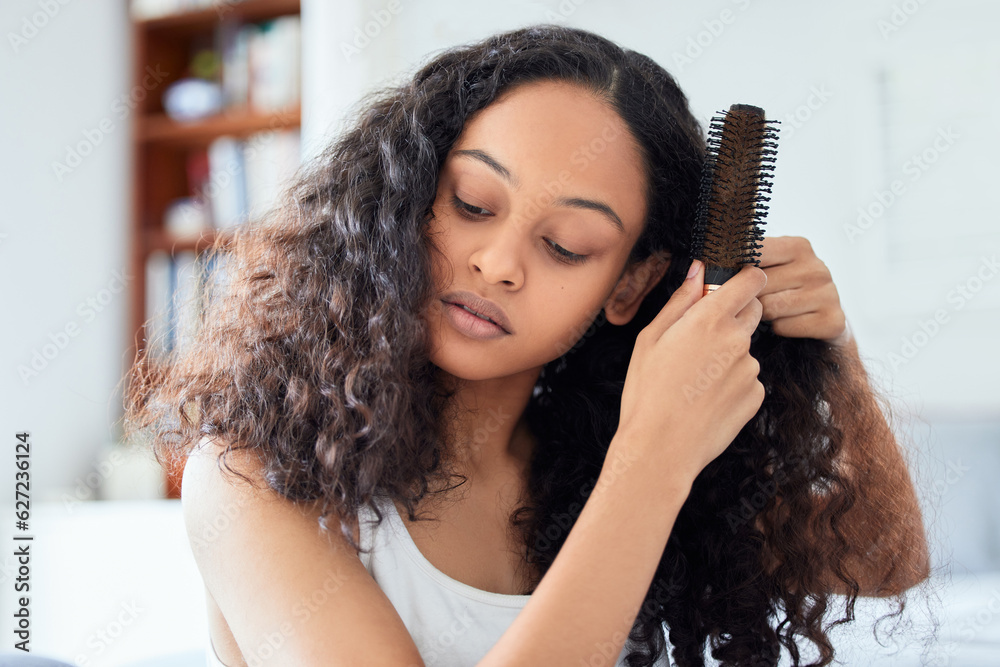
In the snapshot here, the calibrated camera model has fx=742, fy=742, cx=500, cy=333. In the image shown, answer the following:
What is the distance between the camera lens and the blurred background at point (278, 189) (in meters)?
1.59

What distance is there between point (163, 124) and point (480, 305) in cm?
195

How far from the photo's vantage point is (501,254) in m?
0.77

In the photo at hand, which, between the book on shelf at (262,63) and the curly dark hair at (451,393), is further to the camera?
Result: the book on shelf at (262,63)

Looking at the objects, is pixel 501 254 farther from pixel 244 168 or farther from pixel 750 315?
pixel 244 168

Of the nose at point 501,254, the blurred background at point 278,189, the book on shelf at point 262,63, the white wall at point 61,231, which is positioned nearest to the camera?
the nose at point 501,254

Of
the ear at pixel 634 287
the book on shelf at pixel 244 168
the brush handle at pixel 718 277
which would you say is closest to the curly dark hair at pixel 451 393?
the ear at pixel 634 287

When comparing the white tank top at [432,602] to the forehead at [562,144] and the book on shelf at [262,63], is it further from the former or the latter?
the book on shelf at [262,63]

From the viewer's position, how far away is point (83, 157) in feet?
7.05

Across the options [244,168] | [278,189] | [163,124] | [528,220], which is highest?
[528,220]

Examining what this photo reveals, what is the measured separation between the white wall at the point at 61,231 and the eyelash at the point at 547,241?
5.22 ft

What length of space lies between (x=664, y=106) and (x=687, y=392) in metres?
0.39

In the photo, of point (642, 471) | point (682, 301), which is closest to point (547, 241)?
point (682, 301)

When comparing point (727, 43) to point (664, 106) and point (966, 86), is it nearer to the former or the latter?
point (966, 86)

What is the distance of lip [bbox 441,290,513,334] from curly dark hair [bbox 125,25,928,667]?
3 centimetres
